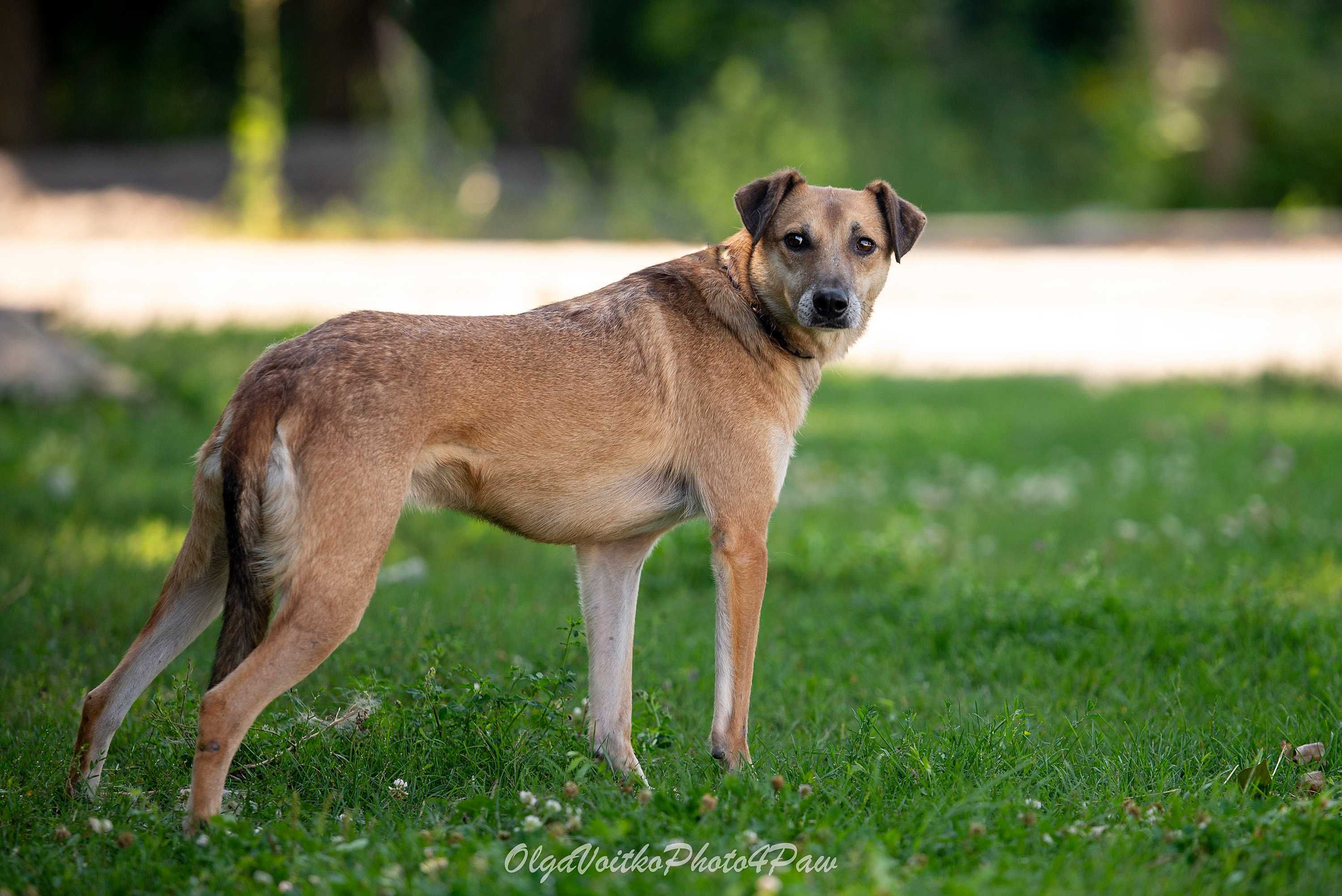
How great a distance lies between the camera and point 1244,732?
4.46 metres

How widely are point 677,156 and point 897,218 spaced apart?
19022 millimetres

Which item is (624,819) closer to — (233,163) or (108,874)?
(108,874)

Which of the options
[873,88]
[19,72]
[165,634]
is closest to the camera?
[165,634]

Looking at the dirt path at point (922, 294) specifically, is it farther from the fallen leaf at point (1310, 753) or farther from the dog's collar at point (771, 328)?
the fallen leaf at point (1310, 753)

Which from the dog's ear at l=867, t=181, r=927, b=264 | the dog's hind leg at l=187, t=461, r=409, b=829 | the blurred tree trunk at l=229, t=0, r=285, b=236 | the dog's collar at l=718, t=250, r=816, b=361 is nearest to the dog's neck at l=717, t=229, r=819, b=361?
the dog's collar at l=718, t=250, r=816, b=361

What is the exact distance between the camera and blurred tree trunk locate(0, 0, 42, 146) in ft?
72.6

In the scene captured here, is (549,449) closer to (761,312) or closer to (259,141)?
(761,312)

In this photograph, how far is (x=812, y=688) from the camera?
5.23 meters

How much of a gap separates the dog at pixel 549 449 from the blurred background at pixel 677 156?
767 cm

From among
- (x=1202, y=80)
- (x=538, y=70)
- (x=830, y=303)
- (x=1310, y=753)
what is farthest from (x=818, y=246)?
(x=538, y=70)

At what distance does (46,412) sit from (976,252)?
12.6 m

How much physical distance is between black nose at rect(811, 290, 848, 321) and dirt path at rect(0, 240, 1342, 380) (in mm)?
7237

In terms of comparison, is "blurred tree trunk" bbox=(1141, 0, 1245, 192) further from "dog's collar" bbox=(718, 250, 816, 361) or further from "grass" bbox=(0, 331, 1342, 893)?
"dog's collar" bbox=(718, 250, 816, 361)

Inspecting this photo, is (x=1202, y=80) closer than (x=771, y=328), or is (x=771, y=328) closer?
(x=771, y=328)
